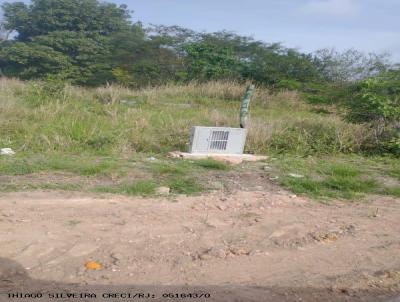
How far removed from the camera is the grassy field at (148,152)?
5.34 metres

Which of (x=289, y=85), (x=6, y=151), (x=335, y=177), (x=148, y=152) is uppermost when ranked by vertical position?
(x=289, y=85)

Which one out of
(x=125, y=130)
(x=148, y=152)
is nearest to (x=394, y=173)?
(x=148, y=152)

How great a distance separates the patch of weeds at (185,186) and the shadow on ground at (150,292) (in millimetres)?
2084

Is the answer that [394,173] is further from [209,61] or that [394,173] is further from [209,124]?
[209,61]

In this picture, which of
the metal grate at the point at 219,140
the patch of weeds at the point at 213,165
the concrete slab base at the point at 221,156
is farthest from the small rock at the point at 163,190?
the metal grate at the point at 219,140

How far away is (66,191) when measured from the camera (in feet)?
15.7

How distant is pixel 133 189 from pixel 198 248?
1524 millimetres

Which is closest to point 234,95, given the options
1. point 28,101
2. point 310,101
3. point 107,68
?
point 310,101

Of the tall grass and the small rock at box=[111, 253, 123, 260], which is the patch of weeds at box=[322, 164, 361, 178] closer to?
the tall grass

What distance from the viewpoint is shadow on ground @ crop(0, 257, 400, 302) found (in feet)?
9.32

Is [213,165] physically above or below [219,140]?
below

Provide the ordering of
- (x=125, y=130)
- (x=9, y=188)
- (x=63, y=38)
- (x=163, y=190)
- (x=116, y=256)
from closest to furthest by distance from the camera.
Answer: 1. (x=116, y=256)
2. (x=9, y=188)
3. (x=163, y=190)
4. (x=125, y=130)
5. (x=63, y=38)

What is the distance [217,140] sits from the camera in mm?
7035

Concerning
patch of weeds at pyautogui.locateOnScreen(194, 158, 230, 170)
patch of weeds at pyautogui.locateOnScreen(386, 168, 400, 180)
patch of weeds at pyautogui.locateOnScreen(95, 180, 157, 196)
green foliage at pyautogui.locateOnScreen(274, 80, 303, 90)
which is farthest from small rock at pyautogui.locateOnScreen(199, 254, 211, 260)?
green foliage at pyautogui.locateOnScreen(274, 80, 303, 90)
